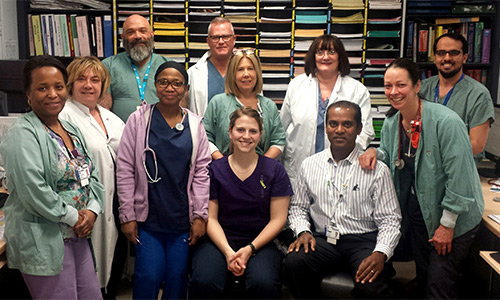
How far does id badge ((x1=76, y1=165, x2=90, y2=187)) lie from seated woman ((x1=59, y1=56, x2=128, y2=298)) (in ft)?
1.07

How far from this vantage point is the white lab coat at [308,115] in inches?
113

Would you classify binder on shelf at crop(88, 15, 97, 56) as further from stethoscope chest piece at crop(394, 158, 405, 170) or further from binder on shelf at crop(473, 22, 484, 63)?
binder on shelf at crop(473, 22, 484, 63)

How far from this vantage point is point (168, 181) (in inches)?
93.3

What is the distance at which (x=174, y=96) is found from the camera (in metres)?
2.38

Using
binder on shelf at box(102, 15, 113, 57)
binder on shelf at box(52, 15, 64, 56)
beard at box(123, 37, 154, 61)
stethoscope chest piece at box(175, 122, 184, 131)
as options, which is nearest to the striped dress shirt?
stethoscope chest piece at box(175, 122, 184, 131)

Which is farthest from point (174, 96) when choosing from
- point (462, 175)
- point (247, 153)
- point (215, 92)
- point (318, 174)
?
point (462, 175)

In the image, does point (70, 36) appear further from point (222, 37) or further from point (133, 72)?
point (222, 37)

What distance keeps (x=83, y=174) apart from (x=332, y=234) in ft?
4.03

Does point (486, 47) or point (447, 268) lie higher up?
point (486, 47)

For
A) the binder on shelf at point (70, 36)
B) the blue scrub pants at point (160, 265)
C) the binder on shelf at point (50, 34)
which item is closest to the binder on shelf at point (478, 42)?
the blue scrub pants at point (160, 265)

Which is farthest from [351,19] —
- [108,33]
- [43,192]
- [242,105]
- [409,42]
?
[43,192]

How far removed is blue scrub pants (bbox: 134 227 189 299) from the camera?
7.54ft

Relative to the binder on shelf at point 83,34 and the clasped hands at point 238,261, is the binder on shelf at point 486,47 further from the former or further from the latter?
the binder on shelf at point 83,34

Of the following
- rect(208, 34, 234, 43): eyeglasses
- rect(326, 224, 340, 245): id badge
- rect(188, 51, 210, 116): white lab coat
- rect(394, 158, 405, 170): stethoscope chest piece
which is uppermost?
rect(208, 34, 234, 43): eyeglasses
